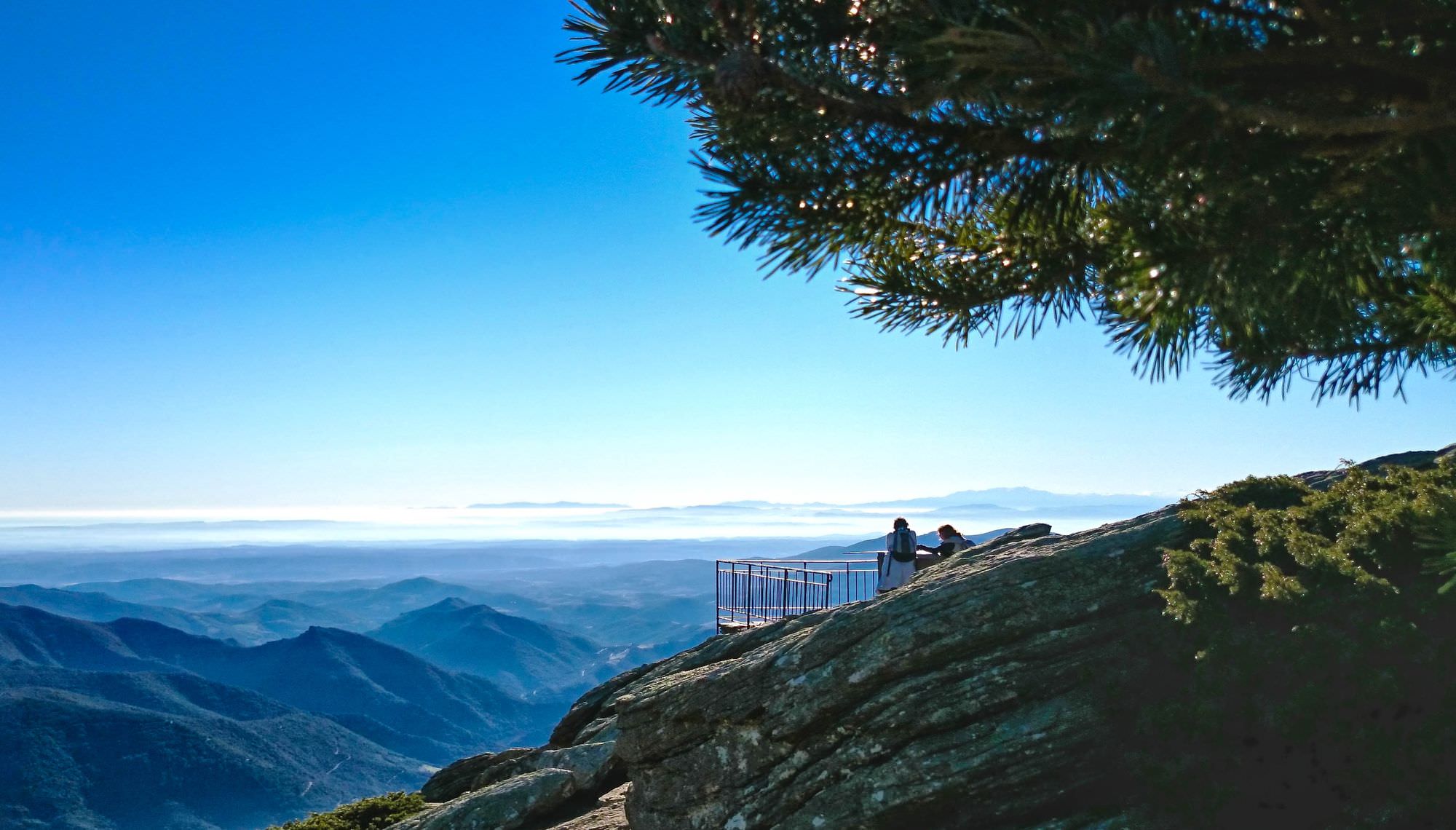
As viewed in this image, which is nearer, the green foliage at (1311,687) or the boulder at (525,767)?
the green foliage at (1311,687)

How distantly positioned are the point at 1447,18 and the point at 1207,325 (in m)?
2.12

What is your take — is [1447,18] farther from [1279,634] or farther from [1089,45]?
[1279,634]

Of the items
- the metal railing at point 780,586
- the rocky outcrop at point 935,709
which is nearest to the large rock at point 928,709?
the rocky outcrop at point 935,709

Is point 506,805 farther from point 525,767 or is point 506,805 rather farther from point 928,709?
point 928,709

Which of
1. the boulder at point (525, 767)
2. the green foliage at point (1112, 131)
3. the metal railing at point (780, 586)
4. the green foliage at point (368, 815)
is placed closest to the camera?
the green foliage at point (1112, 131)

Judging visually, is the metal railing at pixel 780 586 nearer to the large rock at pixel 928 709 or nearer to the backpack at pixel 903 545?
the backpack at pixel 903 545

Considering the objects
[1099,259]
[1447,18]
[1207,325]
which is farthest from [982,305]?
[1447,18]

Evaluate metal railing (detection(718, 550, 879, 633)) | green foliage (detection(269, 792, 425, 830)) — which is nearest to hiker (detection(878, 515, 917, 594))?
metal railing (detection(718, 550, 879, 633))

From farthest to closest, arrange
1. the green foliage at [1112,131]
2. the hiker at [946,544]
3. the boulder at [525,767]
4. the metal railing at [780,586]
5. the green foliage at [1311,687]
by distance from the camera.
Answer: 1. the metal railing at [780,586]
2. the hiker at [946,544]
3. the boulder at [525,767]
4. the green foliage at [1311,687]
5. the green foliage at [1112,131]

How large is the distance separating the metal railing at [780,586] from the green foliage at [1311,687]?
46.4 feet

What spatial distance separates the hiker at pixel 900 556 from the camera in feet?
58.1

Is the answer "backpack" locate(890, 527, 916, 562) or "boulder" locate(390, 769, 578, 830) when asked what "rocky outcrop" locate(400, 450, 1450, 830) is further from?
"backpack" locate(890, 527, 916, 562)

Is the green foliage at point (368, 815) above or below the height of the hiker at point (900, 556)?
below

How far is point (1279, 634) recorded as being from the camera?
22.7 ft
